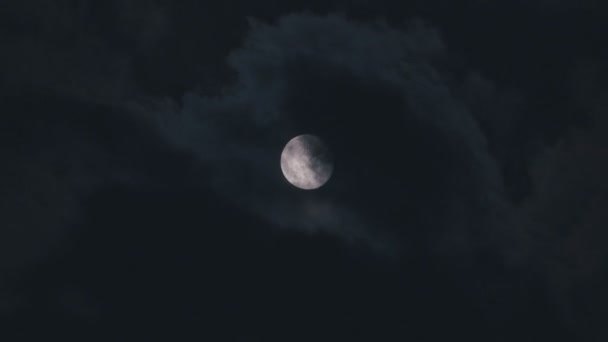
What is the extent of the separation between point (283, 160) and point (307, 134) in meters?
3.46

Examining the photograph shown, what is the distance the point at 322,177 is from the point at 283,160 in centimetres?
432

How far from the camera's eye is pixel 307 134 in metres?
62.2

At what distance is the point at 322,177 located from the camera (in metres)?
64.0

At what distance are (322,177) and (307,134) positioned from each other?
4754mm

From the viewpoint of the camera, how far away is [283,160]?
62844mm
